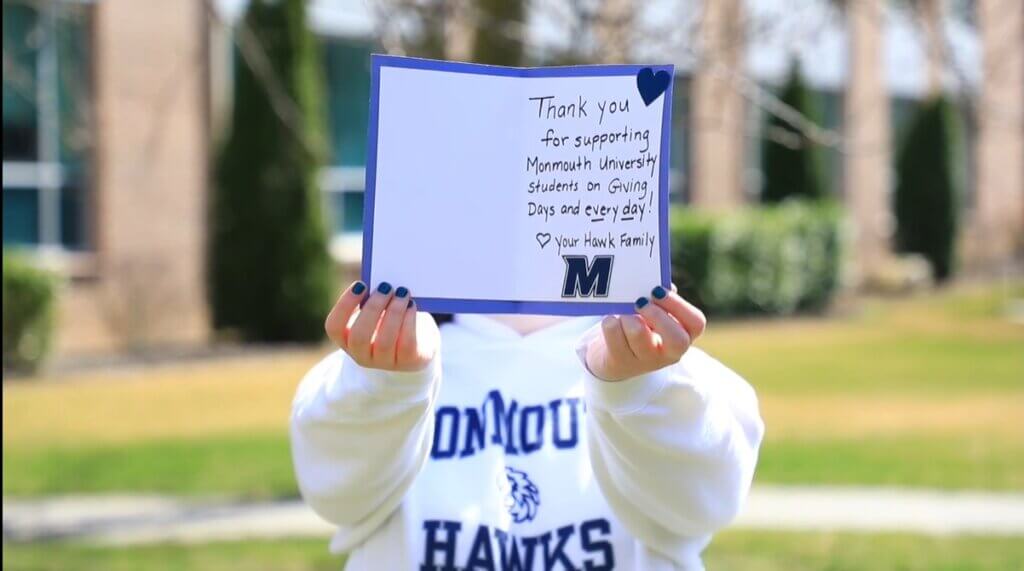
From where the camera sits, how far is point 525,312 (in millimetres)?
2143

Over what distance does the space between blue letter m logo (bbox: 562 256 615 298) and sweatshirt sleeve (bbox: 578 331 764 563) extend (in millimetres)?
142

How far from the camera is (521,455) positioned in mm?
2457

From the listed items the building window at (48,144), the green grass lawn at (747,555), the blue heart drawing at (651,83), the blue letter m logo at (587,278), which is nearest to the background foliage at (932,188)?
the building window at (48,144)

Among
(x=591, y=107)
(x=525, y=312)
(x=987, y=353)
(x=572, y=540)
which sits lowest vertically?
(x=987, y=353)

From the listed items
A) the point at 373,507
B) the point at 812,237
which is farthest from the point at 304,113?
the point at 373,507

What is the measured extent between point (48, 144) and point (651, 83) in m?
13.2

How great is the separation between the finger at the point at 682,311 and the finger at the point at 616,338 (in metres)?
0.07

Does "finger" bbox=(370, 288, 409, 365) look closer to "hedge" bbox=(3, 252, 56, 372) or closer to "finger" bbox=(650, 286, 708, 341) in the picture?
"finger" bbox=(650, 286, 708, 341)

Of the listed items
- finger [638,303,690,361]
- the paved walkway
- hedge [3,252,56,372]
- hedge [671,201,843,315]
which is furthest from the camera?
hedge [671,201,843,315]

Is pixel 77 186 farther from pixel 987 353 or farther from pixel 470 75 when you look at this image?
pixel 470 75

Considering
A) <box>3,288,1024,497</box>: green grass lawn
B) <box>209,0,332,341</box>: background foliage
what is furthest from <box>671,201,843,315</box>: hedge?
<box>209,0,332,341</box>: background foliage

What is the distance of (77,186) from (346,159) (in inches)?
137

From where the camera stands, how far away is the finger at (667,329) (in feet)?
6.59

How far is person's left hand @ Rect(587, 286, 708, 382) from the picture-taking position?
2016 millimetres
